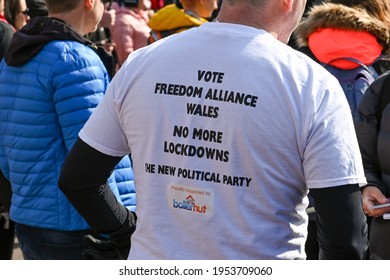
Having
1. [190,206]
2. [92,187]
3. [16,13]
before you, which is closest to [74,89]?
[92,187]

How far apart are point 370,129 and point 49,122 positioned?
1.38 m

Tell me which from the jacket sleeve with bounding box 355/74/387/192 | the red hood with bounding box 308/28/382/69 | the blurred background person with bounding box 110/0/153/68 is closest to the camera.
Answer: the jacket sleeve with bounding box 355/74/387/192

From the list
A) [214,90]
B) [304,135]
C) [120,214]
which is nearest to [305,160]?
[304,135]

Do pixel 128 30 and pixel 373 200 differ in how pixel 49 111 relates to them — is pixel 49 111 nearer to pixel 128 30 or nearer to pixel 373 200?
pixel 373 200

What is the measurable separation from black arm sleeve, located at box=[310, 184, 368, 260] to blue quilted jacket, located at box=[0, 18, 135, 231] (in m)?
1.25

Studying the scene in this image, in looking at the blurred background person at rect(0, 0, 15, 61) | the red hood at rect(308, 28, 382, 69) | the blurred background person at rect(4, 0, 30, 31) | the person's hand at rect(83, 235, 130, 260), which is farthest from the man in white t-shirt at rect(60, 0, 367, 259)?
the blurred background person at rect(4, 0, 30, 31)

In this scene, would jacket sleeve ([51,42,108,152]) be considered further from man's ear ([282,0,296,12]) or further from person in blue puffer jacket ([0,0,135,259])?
man's ear ([282,0,296,12])

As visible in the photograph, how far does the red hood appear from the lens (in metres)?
4.12

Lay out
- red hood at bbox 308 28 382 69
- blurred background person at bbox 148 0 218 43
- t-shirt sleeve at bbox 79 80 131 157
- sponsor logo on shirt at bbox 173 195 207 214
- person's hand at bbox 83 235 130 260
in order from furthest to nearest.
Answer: blurred background person at bbox 148 0 218 43
red hood at bbox 308 28 382 69
person's hand at bbox 83 235 130 260
t-shirt sleeve at bbox 79 80 131 157
sponsor logo on shirt at bbox 173 195 207 214

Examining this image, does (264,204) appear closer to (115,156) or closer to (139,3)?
(115,156)

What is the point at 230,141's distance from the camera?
216 centimetres

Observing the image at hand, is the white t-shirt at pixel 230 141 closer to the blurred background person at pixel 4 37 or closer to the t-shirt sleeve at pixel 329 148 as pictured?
the t-shirt sleeve at pixel 329 148
